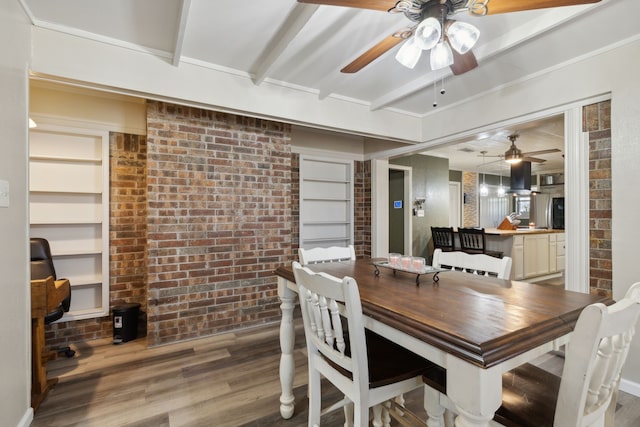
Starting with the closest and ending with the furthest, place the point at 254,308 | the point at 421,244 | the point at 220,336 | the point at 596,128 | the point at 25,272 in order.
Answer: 1. the point at 25,272
2. the point at 596,128
3. the point at 220,336
4. the point at 254,308
5. the point at 421,244

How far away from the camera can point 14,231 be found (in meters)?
1.60

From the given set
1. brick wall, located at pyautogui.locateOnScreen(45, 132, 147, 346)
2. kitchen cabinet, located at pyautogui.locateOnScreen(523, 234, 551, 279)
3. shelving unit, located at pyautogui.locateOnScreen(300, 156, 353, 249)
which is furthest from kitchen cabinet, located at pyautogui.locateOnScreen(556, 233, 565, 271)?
brick wall, located at pyautogui.locateOnScreen(45, 132, 147, 346)

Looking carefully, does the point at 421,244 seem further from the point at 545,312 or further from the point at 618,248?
the point at 545,312

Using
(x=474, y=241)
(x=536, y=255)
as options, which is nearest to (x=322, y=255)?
(x=474, y=241)

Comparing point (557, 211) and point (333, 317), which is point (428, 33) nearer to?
point (333, 317)

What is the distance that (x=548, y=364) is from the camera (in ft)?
8.19

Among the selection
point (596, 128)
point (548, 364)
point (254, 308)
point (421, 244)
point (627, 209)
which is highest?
point (596, 128)

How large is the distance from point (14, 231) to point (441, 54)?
250 centimetres

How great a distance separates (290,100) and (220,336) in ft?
7.98

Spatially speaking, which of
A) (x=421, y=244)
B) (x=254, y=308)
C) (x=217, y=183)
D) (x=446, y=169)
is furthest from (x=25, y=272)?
(x=446, y=169)

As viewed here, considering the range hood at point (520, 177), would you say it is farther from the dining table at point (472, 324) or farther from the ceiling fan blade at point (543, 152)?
the dining table at point (472, 324)

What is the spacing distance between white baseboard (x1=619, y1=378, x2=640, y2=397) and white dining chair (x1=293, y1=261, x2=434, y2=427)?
1844 millimetres

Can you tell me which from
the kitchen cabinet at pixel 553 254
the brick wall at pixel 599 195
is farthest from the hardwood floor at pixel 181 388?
the kitchen cabinet at pixel 553 254

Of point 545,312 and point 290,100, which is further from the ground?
point 290,100
